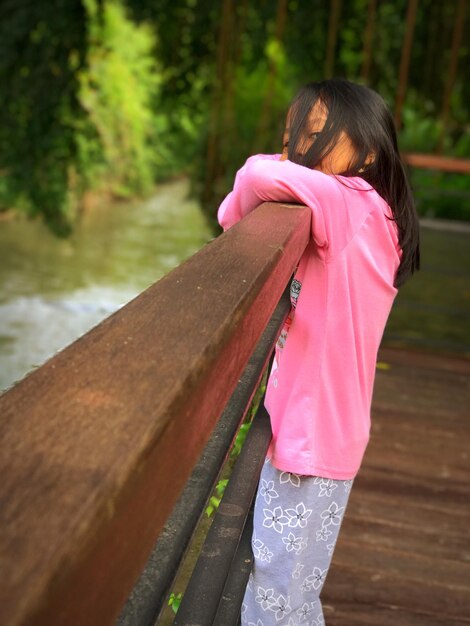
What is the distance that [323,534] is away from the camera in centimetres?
142

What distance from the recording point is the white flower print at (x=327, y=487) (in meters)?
1.36

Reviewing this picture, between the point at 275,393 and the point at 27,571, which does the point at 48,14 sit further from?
the point at 27,571

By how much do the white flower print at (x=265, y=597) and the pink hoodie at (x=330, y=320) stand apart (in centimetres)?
23

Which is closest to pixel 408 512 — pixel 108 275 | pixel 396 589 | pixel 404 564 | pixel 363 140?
pixel 404 564

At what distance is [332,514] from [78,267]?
41.9 feet

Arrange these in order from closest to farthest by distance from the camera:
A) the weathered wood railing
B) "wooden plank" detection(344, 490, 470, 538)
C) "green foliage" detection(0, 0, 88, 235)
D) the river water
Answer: the weathered wood railing → "wooden plank" detection(344, 490, 470, 538) → "green foliage" detection(0, 0, 88, 235) → the river water

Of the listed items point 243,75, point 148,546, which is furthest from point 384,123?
point 243,75

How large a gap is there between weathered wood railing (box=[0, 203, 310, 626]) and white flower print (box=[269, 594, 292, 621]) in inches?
25.6

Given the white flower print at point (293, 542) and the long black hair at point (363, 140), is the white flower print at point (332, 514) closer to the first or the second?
the white flower print at point (293, 542)

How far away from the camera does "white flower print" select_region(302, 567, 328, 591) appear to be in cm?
143

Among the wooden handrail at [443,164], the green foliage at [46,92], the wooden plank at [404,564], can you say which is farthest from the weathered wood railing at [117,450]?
the green foliage at [46,92]

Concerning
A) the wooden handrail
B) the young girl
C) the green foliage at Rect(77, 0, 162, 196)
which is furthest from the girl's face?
the green foliage at Rect(77, 0, 162, 196)

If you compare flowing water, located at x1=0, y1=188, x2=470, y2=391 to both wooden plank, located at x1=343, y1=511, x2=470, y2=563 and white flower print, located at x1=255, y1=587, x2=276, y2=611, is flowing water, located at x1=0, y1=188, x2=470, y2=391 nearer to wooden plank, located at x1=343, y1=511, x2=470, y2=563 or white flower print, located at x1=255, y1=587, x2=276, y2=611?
wooden plank, located at x1=343, y1=511, x2=470, y2=563

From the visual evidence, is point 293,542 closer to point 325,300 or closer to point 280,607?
point 280,607
